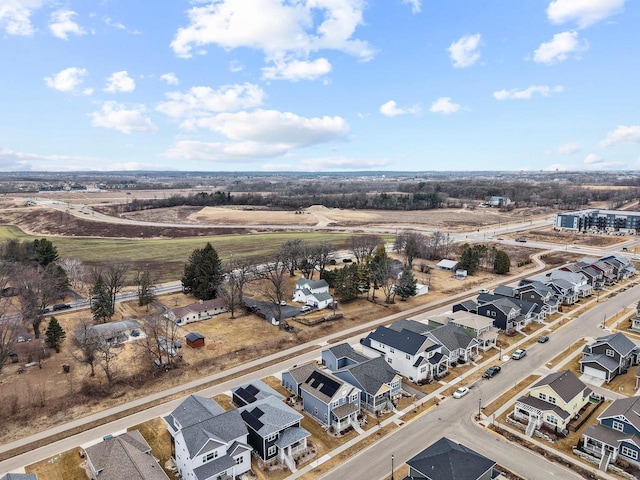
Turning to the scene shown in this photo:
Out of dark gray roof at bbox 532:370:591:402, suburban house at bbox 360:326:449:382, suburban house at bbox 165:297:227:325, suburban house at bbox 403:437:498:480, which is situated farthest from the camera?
suburban house at bbox 165:297:227:325

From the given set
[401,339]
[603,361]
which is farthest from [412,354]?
[603,361]

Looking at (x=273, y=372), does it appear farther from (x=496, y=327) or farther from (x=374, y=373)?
(x=496, y=327)

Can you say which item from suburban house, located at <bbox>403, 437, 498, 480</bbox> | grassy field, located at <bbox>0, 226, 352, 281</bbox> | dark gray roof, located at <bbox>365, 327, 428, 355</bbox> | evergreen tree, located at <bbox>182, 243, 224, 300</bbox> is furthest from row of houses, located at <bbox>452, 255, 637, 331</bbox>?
grassy field, located at <bbox>0, 226, 352, 281</bbox>

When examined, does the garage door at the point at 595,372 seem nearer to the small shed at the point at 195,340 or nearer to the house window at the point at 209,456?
the house window at the point at 209,456

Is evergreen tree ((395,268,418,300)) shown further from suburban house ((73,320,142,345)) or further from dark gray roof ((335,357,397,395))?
suburban house ((73,320,142,345))

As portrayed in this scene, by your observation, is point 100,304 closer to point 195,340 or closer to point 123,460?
point 195,340

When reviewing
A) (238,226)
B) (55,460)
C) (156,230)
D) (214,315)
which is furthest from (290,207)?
(55,460)

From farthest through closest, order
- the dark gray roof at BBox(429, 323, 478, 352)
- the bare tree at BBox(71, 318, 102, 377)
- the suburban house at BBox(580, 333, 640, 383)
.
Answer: the dark gray roof at BBox(429, 323, 478, 352) < the suburban house at BBox(580, 333, 640, 383) < the bare tree at BBox(71, 318, 102, 377)
